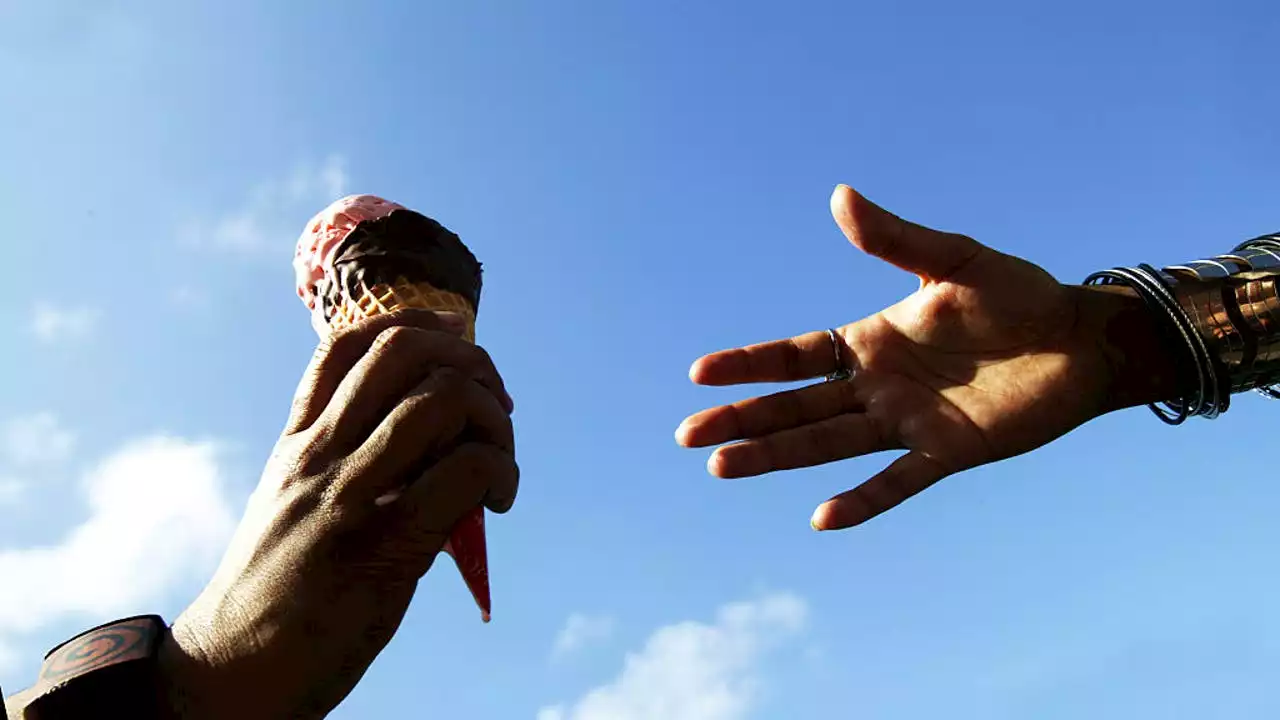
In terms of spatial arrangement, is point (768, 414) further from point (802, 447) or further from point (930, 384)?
point (930, 384)

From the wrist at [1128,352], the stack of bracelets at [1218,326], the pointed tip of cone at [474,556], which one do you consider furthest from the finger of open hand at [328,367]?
the stack of bracelets at [1218,326]

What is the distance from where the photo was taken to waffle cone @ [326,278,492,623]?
301cm

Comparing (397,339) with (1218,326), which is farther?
(1218,326)

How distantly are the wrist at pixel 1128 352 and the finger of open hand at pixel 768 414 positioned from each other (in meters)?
1.22

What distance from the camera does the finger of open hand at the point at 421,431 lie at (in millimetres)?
2422

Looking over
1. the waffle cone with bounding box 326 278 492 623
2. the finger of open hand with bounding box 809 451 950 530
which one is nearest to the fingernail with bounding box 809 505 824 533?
the finger of open hand with bounding box 809 451 950 530

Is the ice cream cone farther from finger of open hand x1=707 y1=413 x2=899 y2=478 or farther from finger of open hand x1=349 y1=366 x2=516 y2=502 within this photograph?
finger of open hand x1=707 y1=413 x2=899 y2=478

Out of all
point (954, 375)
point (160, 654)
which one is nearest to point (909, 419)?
point (954, 375)

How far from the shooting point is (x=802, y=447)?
4.56 m

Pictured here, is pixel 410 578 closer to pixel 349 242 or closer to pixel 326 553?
pixel 326 553

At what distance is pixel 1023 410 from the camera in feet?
14.6

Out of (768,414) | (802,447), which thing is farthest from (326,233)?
(802,447)

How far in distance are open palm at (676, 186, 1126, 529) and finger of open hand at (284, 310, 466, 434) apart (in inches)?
80.7

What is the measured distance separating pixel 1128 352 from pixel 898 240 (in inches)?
53.6
